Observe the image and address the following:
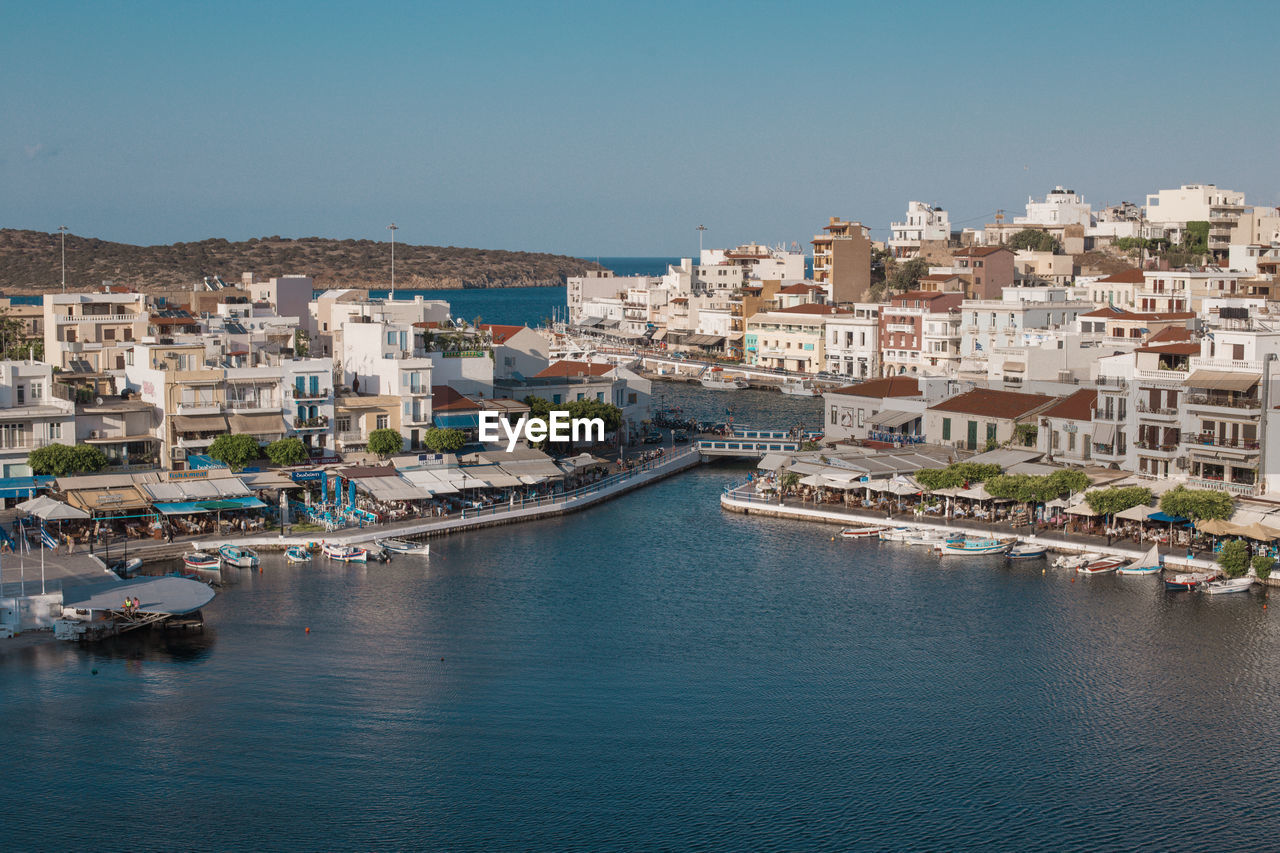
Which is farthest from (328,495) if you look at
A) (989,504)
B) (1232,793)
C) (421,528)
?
(1232,793)

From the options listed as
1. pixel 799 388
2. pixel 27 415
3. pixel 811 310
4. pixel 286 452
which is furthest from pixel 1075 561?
pixel 811 310

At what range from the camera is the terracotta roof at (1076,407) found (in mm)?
41438

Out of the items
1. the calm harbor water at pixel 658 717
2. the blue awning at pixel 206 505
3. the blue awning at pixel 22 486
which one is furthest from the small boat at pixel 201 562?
the blue awning at pixel 22 486

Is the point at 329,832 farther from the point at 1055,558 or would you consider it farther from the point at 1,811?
the point at 1055,558

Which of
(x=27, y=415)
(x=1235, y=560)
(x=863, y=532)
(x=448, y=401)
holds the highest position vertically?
(x=448, y=401)

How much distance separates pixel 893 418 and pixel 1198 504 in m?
15.5

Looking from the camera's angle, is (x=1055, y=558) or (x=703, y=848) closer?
(x=703, y=848)

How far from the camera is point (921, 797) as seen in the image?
22047 millimetres

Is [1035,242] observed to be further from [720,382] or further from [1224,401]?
[1224,401]

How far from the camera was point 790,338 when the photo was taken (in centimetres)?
8338

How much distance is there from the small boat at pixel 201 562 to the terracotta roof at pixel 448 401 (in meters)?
11.7

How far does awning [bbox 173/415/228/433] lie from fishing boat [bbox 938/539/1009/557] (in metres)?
20.1

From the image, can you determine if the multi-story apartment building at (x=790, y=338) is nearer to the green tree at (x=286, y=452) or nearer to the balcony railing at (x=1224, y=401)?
the balcony railing at (x=1224, y=401)

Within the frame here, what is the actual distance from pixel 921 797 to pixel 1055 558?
14956 millimetres
